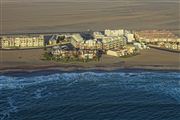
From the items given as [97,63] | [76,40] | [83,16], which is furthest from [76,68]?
[83,16]

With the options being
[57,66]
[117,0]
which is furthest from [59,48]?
[117,0]

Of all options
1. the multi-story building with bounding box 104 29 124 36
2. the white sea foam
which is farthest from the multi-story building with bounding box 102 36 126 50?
the white sea foam

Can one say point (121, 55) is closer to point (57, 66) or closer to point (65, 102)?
point (57, 66)

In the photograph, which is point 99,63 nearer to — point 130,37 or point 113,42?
point 113,42

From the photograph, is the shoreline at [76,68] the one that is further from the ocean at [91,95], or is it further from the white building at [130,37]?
the white building at [130,37]

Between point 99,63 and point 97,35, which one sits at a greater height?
point 97,35

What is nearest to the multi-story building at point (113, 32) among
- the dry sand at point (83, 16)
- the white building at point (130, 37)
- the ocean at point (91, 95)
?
the white building at point (130, 37)

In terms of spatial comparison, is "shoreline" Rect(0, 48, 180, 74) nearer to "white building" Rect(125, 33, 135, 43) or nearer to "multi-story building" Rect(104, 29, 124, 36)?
"white building" Rect(125, 33, 135, 43)

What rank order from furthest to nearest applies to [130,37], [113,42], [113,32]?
[113,32] → [130,37] → [113,42]
